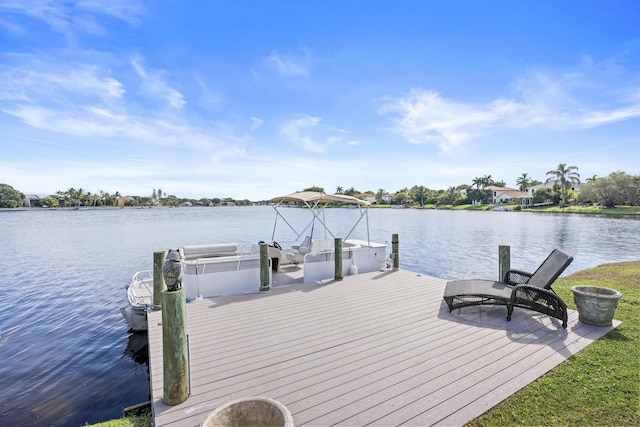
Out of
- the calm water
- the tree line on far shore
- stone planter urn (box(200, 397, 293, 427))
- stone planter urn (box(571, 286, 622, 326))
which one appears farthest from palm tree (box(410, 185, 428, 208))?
stone planter urn (box(200, 397, 293, 427))

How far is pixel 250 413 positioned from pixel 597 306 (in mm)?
5507

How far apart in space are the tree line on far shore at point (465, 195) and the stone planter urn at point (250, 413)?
2954 inches

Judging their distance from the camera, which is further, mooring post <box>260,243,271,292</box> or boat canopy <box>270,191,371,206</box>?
boat canopy <box>270,191,371,206</box>

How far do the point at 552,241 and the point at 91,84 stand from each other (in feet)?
103

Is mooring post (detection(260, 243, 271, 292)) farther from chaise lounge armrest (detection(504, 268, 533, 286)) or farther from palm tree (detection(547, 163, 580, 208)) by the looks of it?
palm tree (detection(547, 163, 580, 208))

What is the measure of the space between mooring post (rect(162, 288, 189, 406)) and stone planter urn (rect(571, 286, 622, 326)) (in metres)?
5.86

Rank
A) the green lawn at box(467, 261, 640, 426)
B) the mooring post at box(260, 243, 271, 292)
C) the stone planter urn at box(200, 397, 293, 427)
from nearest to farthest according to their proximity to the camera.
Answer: the stone planter urn at box(200, 397, 293, 427) < the green lawn at box(467, 261, 640, 426) < the mooring post at box(260, 243, 271, 292)

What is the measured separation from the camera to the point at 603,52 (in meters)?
11.7

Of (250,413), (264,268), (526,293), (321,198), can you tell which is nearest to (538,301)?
(526,293)

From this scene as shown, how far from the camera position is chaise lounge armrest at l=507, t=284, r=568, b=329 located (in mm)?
4663

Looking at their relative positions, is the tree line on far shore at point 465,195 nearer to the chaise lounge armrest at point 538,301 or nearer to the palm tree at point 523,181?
the palm tree at point 523,181

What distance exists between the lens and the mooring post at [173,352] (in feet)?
9.40

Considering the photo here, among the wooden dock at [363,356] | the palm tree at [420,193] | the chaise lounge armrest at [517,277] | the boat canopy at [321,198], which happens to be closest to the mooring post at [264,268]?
the wooden dock at [363,356]

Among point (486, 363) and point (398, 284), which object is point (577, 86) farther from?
point (486, 363)
